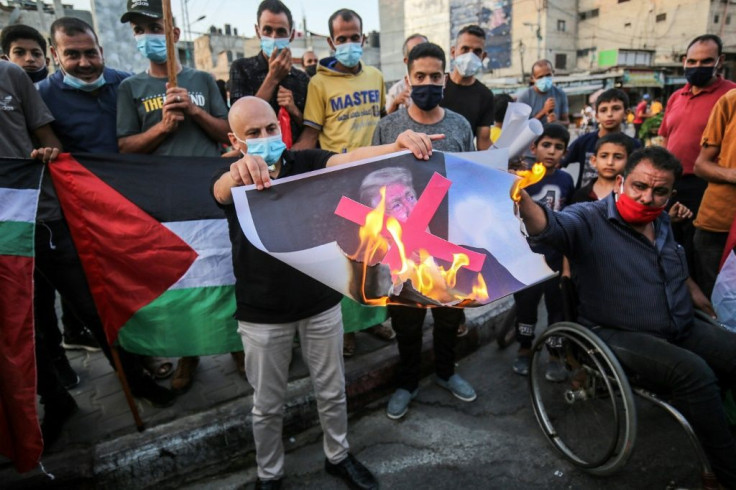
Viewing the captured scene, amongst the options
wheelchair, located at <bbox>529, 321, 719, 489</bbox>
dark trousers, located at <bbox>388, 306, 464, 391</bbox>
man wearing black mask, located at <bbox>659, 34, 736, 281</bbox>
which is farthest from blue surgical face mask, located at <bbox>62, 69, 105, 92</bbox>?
man wearing black mask, located at <bbox>659, 34, 736, 281</bbox>

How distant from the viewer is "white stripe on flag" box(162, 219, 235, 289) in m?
2.67

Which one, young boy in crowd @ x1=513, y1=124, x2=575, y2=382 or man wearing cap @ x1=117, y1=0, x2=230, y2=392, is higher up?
man wearing cap @ x1=117, y1=0, x2=230, y2=392

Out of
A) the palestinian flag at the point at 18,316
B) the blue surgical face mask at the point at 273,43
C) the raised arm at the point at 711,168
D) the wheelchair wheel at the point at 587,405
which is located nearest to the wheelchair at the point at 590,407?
the wheelchair wheel at the point at 587,405

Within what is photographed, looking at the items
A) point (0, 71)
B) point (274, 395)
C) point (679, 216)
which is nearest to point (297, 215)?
point (274, 395)

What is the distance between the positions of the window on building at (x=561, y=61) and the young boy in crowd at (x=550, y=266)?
4066 centimetres

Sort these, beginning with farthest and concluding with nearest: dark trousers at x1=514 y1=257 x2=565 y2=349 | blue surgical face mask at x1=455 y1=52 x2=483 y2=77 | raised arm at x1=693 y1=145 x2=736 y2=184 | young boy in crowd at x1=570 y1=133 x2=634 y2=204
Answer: blue surgical face mask at x1=455 y1=52 x2=483 y2=77 < dark trousers at x1=514 y1=257 x2=565 y2=349 < young boy in crowd at x1=570 y1=133 x2=634 y2=204 < raised arm at x1=693 y1=145 x2=736 y2=184

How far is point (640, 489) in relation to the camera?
7.39 ft

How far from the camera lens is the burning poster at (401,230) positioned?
1.72m

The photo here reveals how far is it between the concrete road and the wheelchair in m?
0.13

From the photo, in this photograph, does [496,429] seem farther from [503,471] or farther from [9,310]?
[9,310]

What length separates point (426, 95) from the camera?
2.67 meters

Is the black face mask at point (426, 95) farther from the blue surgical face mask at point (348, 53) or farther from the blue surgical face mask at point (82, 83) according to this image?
the blue surgical face mask at point (82, 83)

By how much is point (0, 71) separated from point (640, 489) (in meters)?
3.95

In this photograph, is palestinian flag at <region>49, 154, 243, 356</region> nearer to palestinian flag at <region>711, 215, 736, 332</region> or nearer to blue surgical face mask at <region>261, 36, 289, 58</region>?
blue surgical face mask at <region>261, 36, 289, 58</region>
